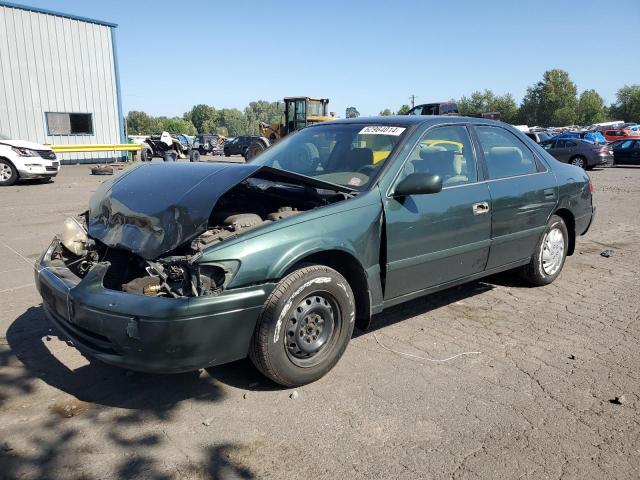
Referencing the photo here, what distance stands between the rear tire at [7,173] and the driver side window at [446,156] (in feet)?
42.4

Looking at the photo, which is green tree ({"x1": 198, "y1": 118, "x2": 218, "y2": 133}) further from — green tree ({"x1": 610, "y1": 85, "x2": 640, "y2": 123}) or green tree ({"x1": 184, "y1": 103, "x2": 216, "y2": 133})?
green tree ({"x1": 610, "y1": 85, "x2": 640, "y2": 123})

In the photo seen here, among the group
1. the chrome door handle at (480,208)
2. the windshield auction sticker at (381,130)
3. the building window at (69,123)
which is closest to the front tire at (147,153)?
the building window at (69,123)

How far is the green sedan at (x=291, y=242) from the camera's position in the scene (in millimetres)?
2744

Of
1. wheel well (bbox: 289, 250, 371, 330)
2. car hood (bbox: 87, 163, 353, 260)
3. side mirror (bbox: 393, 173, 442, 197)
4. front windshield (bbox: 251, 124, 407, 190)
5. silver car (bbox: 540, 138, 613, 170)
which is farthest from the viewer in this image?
silver car (bbox: 540, 138, 613, 170)

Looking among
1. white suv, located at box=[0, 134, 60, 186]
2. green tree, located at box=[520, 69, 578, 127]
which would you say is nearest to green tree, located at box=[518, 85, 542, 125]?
green tree, located at box=[520, 69, 578, 127]

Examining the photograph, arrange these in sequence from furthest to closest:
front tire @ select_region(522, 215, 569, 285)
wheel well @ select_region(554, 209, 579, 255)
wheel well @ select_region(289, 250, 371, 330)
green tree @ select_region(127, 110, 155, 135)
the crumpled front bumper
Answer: green tree @ select_region(127, 110, 155, 135) < wheel well @ select_region(554, 209, 579, 255) < front tire @ select_region(522, 215, 569, 285) < wheel well @ select_region(289, 250, 371, 330) < the crumpled front bumper

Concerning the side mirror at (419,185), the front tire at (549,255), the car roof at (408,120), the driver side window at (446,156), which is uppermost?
the car roof at (408,120)

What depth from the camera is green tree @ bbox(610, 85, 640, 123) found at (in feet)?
285

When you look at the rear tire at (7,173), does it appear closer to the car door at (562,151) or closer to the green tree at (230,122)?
the car door at (562,151)

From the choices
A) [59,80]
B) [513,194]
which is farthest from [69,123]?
[513,194]

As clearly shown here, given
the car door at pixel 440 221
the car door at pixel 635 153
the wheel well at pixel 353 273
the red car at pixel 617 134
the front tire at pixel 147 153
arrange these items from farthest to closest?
the red car at pixel 617 134 → the car door at pixel 635 153 → the front tire at pixel 147 153 → the car door at pixel 440 221 → the wheel well at pixel 353 273

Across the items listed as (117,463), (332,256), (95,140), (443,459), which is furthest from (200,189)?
(95,140)

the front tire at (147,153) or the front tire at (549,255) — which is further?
the front tire at (147,153)

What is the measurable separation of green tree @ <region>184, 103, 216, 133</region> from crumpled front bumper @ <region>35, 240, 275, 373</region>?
12809cm
